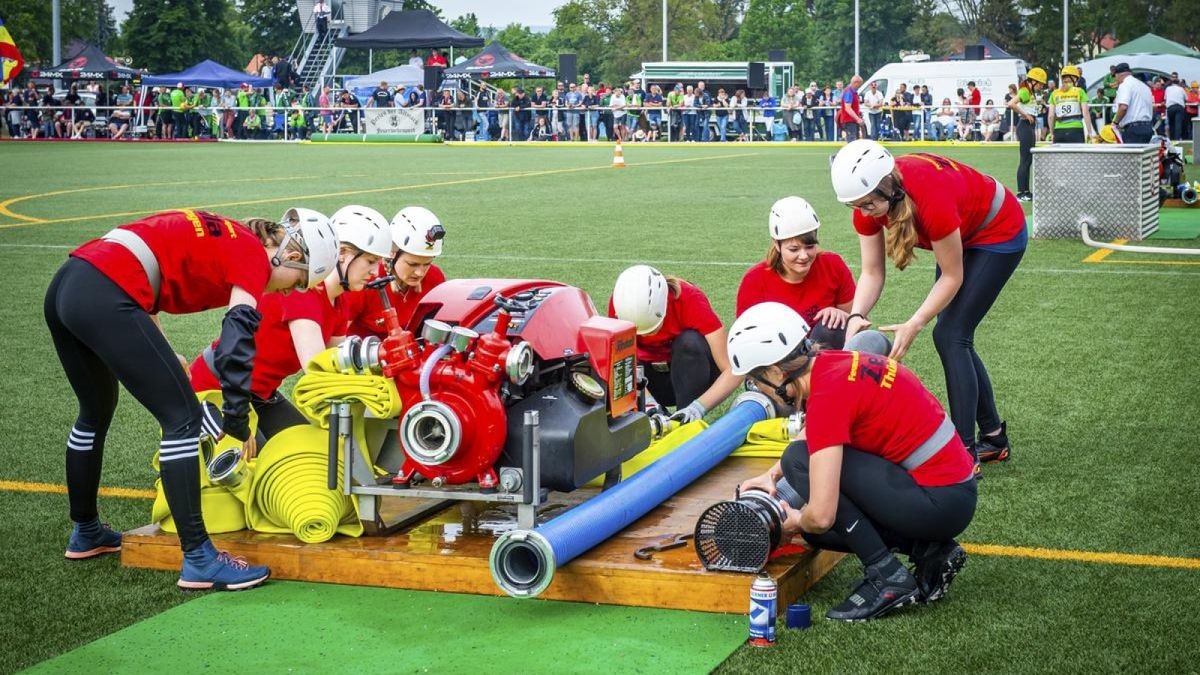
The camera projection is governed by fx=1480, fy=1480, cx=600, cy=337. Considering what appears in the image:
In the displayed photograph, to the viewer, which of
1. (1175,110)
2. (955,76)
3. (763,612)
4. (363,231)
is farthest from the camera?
(955,76)

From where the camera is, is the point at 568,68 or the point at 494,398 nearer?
the point at 494,398

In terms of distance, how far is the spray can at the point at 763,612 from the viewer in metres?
4.96

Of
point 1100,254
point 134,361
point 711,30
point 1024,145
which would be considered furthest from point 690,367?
point 711,30

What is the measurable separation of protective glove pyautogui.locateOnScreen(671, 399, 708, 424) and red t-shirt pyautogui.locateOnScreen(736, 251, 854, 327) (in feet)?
1.82

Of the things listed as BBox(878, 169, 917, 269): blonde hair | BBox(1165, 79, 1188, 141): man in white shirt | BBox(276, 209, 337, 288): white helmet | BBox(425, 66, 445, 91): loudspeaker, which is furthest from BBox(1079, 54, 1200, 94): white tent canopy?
BBox(276, 209, 337, 288): white helmet

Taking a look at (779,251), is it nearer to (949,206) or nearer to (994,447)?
(949,206)

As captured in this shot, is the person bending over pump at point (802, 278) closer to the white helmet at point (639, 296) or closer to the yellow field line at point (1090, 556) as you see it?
the white helmet at point (639, 296)

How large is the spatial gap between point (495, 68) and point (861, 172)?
173 ft

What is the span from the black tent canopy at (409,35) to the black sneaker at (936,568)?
56148 mm

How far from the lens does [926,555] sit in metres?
5.38

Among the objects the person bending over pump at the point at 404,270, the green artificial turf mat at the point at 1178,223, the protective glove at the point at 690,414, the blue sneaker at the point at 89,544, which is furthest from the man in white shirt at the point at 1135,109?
the blue sneaker at the point at 89,544

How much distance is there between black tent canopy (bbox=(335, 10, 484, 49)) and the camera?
60562 mm

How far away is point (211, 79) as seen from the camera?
195 ft

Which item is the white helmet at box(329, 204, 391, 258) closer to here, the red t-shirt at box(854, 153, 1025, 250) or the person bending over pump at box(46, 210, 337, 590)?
the person bending over pump at box(46, 210, 337, 590)
